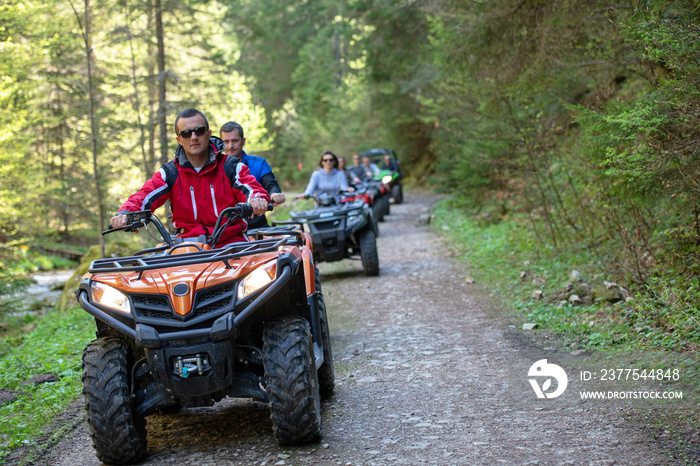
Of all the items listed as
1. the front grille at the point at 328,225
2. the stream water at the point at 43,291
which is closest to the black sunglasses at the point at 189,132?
the front grille at the point at 328,225

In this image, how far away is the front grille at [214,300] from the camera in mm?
3986

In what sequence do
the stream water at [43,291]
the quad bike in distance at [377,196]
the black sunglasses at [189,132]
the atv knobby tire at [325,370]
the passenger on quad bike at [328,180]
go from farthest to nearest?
the quad bike in distance at [377,196], the stream water at [43,291], the passenger on quad bike at [328,180], the atv knobby tire at [325,370], the black sunglasses at [189,132]

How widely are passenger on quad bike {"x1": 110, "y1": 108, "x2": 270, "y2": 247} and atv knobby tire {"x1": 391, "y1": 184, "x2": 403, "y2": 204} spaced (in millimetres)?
21984

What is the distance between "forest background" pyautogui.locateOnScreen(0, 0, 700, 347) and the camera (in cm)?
586

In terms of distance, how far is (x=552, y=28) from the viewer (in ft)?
29.0

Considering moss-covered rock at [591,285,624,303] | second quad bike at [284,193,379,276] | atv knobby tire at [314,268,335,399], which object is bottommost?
moss-covered rock at [591,285,624,303]

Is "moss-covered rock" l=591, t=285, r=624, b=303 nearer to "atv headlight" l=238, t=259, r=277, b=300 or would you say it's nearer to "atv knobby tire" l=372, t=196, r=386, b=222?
"atv headlight" l=238, t=259, r=277, b=300

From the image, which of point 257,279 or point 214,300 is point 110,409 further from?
point 257,279

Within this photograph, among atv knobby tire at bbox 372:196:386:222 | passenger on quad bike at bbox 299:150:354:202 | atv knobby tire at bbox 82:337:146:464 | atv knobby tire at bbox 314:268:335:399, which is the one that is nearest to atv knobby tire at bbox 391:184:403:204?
atv knobby tire at bbox 372:196:386:222

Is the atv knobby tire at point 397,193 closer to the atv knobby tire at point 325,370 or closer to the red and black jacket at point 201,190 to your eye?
the atv knobby tire at point 325,370

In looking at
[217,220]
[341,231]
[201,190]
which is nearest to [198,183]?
[201,190]
